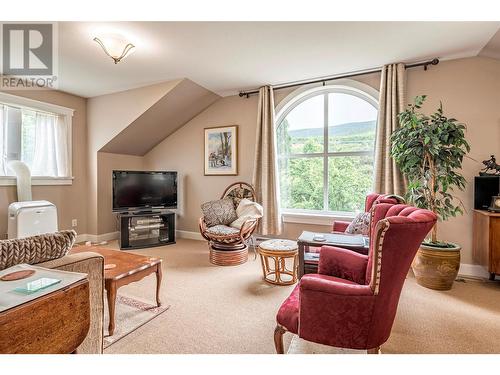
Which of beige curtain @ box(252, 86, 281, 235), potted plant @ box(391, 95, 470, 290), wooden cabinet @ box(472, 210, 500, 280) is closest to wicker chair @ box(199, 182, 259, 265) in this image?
beige curtain @ box(252, 86, 281, 235)

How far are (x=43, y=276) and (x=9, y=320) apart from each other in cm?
25

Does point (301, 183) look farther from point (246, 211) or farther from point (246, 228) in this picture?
point (246, 228)

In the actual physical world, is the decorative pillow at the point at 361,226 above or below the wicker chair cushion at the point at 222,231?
above

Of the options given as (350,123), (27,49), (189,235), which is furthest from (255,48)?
(189,235)

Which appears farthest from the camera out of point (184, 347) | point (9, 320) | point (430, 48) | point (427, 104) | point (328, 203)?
point (328, 203)

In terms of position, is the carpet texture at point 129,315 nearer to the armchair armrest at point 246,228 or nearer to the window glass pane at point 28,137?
the armchair armrest at point 246,228

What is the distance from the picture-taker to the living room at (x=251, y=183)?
→ 130cm

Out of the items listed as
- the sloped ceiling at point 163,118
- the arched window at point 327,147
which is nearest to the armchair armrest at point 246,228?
the arched window at point 327,147

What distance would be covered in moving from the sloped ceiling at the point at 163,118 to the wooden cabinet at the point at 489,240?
4.09 m

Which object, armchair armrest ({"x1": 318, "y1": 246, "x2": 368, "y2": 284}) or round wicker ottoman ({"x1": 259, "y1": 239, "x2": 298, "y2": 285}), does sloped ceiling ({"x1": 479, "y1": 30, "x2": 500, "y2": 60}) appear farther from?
round wicker ottoman ({"x1": 259, "y1": 239, "x2": 298, "y2": 285})

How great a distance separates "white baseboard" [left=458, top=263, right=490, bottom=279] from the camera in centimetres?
291
